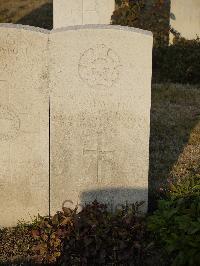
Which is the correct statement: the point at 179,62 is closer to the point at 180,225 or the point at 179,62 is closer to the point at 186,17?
the point at 186,17

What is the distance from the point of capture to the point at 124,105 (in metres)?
4.56

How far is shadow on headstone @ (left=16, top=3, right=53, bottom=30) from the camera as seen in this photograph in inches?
621

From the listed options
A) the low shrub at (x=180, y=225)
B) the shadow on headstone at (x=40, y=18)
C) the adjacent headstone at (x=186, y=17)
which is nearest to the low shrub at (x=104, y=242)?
the low shrub at (x=180, y=225)

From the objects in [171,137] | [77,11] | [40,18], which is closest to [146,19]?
[77,11]

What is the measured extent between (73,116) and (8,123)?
1.85 ft

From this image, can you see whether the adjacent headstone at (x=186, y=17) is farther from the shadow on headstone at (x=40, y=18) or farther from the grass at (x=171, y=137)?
the shadow on headstone at (x=40, y=18)

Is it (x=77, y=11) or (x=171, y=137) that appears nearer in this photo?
(x=171, y=137)

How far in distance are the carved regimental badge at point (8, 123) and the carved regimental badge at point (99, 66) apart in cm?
69

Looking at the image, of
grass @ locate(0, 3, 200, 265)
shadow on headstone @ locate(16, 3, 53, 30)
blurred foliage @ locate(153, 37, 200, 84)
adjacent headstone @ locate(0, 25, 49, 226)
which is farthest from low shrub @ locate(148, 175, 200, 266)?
shadow on headstone @ locate(16, 3, 53, 30)

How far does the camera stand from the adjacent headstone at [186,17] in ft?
35.3

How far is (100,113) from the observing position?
4.61 m

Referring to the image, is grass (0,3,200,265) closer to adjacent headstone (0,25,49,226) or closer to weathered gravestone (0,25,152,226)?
adjacent headstone (0,25,49,226)

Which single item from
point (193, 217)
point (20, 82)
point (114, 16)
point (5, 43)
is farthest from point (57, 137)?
point (114, 16)

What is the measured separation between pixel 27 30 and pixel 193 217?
1.99 meters
